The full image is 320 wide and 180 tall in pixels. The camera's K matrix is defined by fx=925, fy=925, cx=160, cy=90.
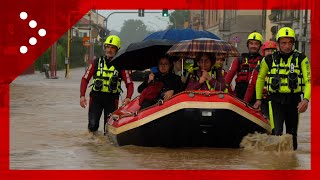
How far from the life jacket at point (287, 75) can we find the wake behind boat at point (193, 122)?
62 cm

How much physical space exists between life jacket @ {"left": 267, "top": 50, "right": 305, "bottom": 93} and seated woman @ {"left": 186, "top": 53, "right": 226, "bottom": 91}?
0.94 meters

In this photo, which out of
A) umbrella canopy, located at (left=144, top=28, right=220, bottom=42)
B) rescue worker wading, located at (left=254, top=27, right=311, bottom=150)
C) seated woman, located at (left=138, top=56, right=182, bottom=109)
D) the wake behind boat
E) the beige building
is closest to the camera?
rescue worker wading, located at (left=254, top=27, right=311, bottom=150)

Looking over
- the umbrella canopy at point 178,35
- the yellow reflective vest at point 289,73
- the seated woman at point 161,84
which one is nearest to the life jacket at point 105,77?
the seated woman at point 161,84

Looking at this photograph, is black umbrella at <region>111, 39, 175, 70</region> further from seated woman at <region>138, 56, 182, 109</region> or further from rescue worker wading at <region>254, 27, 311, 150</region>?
rescue worker wading at <region>254, 27, 311, 150</region>

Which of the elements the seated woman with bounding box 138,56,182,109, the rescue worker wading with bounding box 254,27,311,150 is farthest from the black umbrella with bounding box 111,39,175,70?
the rescue worker wading with bounding box 254,27,311,150

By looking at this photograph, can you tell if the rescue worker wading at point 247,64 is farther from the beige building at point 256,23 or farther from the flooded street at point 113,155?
the beige building at point 256,23

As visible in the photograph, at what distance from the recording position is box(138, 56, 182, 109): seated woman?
12.7 meters

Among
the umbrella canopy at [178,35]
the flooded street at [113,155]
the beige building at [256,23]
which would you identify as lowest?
the flooded street at [113,155]

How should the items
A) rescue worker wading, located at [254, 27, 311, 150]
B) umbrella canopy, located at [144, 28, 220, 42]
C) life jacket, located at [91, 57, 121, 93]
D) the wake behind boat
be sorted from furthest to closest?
umbrella canopy, located at [144, 28, 220, 42]
life jacket, located at [91, 57, 121, 93]
the wake behind boat
rescue worker wading, located at [254, 27, 311, 150]

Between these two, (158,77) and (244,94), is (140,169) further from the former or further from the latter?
(244,94)

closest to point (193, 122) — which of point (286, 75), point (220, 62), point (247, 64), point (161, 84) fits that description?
point (161, 84)

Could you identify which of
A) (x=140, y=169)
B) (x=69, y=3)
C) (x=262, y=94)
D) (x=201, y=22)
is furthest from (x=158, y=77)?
(x=201, y=22)

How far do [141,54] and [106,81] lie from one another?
655mm

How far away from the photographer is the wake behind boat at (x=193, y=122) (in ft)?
38.5
